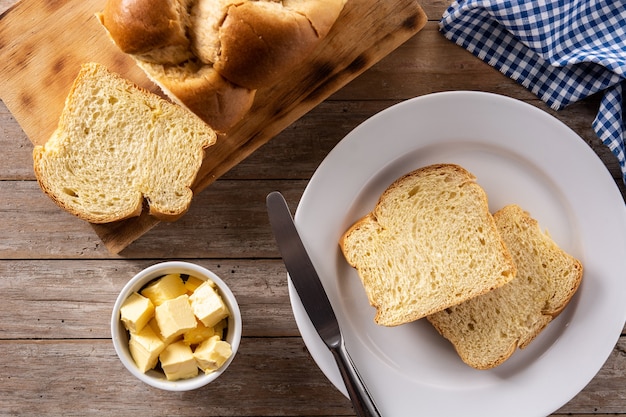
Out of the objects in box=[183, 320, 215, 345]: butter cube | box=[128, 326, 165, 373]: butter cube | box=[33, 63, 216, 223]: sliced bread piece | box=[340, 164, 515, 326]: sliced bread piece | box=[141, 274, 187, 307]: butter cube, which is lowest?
box=[340, 164, 515, 326]: sliced bread piece

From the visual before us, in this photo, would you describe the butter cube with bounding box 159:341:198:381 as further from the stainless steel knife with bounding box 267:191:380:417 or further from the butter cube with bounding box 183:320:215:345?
the stainless steel knife with bounding box 267:191:380:417

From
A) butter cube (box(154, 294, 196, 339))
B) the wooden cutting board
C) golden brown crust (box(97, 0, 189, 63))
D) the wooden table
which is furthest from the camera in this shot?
the wooden table

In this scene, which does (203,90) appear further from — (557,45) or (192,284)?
(557,45)

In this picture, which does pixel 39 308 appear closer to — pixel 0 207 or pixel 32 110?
pixel 0 207

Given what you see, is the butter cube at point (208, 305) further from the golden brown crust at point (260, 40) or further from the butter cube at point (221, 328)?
the golden brown crust at point (260, 40)

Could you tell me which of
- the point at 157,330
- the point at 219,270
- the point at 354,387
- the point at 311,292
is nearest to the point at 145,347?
the point at 157,330

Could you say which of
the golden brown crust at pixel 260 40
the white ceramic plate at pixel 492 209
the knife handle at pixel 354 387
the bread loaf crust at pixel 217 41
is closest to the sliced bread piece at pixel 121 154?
the bread loaf crust at pixel 217 41

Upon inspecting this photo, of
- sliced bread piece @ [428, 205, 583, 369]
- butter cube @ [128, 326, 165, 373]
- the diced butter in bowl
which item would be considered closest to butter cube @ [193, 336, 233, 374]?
the diced butter in bowl
